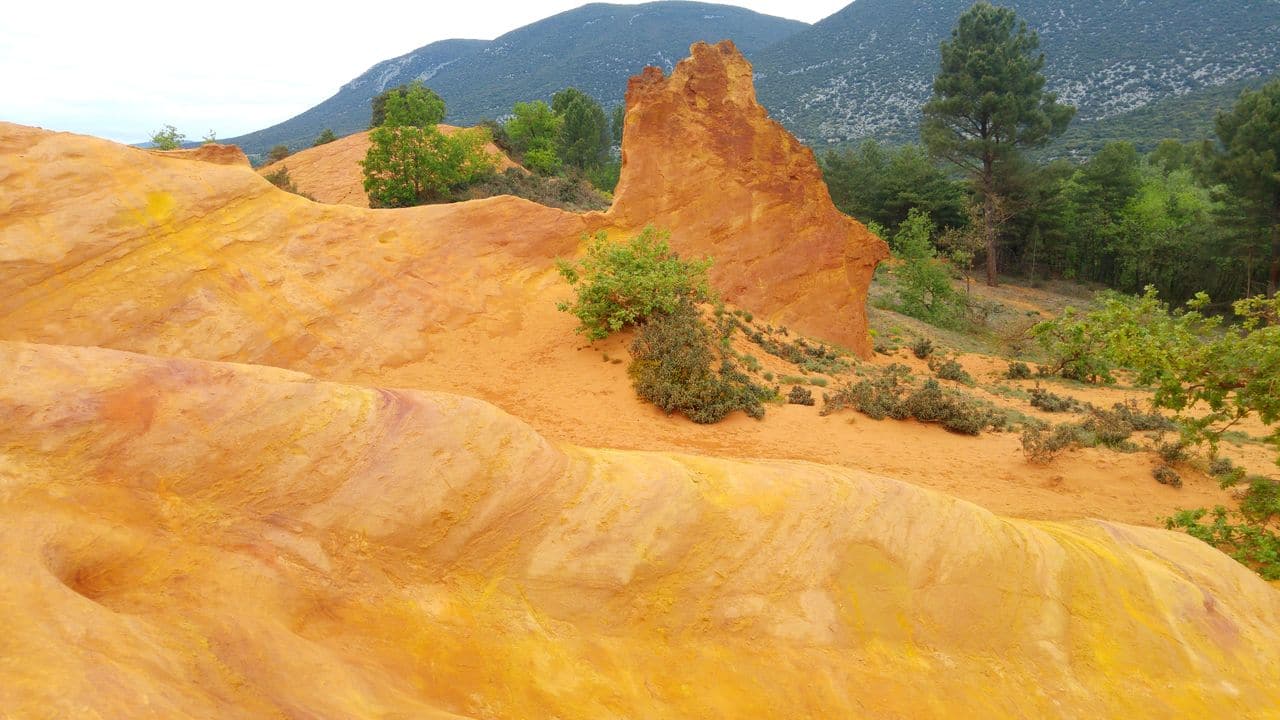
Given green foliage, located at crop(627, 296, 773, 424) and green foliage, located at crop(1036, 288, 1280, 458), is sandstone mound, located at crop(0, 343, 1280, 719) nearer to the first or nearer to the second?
green foliage, located at crop(1036, 288, 1280, 458)

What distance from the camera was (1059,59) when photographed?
211ft

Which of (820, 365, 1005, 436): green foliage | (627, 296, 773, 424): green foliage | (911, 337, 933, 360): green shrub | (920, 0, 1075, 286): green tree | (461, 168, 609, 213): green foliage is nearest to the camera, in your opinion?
(627, 296, 773, 424): green foliage

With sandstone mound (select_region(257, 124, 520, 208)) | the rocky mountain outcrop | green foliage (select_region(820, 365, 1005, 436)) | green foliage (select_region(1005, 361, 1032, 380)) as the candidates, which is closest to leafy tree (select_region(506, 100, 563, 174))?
sandstone mound (select_region(257, 124, 520, 208))

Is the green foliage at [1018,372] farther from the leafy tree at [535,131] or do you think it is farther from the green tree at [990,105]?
the leafy tree at [535,131]

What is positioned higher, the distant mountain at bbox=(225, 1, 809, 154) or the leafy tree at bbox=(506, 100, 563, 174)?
the distant mountain at bbox=(225, 1, 809, 154)

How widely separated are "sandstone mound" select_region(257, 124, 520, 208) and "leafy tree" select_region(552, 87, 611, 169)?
18.5 ft

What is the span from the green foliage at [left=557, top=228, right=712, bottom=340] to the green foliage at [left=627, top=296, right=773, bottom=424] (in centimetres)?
32

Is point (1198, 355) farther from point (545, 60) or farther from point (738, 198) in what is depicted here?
point (545, 60)

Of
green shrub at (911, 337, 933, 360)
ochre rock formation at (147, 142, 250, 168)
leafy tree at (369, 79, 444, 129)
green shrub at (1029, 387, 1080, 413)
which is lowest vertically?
green shrub at (1029, 387, 1080, 413)

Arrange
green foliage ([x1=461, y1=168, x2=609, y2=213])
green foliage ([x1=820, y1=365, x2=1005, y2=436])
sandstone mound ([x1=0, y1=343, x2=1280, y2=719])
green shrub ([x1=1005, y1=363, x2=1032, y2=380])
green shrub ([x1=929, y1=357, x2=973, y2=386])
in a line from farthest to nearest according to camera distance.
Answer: green foliage ([x1=461, y1=168, x2=609, y2=213]) → green shrub ([x1=1005, y1=363, x2=1032, y2=380]) → green shrub ([x1=929, y1=357, x2=973, y2=386]) → green foliage ([x1=820, y1=365, x2=1005, y2=436]) → sandstone mound ([x1=0, y1=343, x2=1280, y2=719])

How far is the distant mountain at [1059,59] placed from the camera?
57500 mm

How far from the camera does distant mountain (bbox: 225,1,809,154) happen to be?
87812 millimetres

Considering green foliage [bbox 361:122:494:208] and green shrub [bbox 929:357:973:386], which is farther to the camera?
green foliage [bbox 361:122:494:208]

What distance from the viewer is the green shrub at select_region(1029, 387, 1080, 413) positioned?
1391cm
